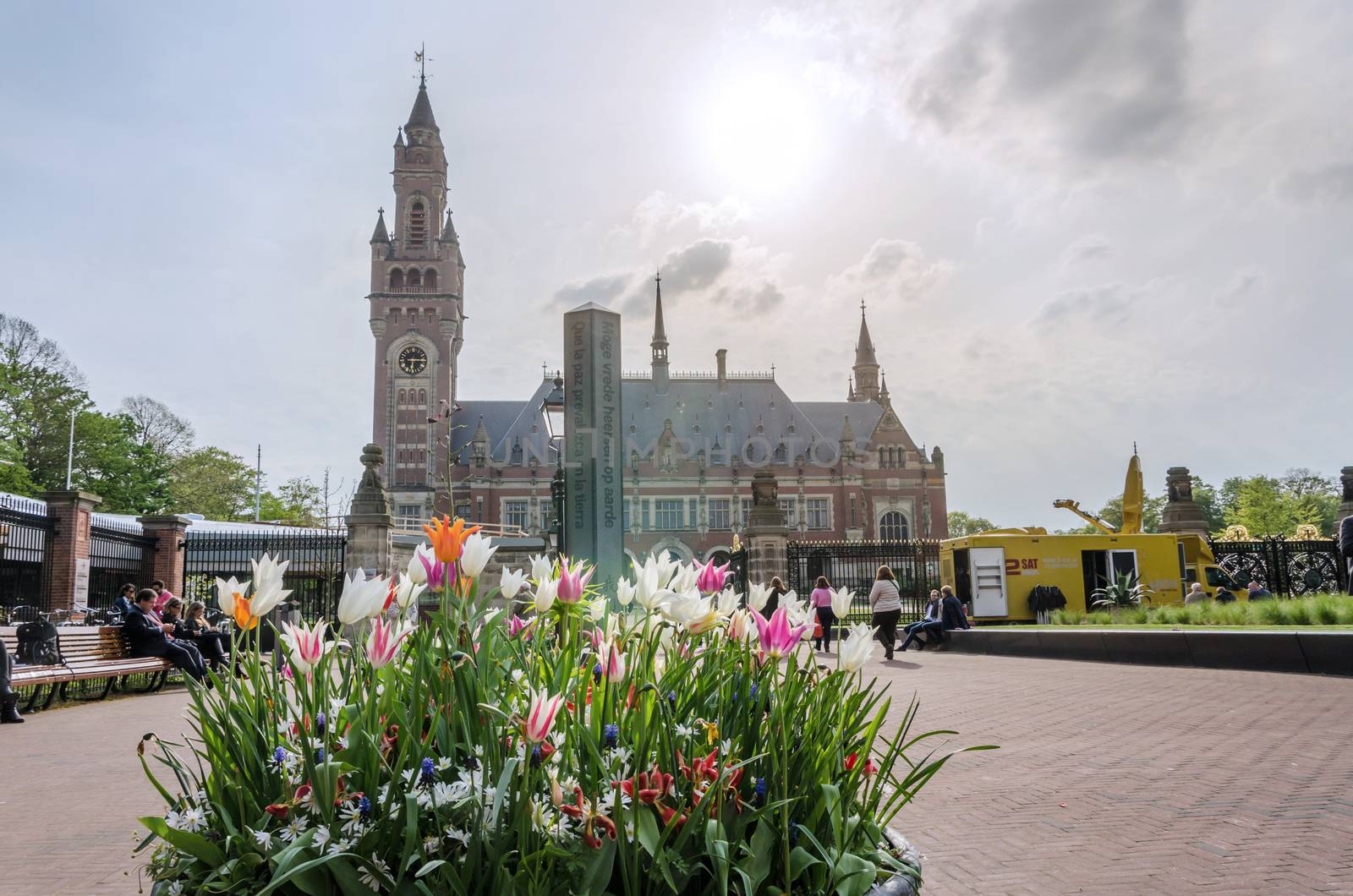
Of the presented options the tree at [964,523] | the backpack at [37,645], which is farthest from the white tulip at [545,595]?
the tree at [964,523]

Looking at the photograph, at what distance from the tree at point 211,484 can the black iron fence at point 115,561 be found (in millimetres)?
31299

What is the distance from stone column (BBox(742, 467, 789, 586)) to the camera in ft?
73.5

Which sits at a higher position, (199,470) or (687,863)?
(199,470)

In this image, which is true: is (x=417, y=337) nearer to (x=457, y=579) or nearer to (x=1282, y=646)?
(x=1282, y=646)

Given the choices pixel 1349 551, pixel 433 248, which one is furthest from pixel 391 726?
pixel 433 248

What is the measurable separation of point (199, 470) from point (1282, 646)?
54211 millimetres

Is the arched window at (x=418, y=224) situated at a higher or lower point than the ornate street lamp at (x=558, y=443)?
higher

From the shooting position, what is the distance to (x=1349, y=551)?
35.7 feet

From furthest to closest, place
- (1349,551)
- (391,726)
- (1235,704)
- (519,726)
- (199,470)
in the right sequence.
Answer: (199,470)
(1349,551)
(1235,704)
(391,726)
(519,726)

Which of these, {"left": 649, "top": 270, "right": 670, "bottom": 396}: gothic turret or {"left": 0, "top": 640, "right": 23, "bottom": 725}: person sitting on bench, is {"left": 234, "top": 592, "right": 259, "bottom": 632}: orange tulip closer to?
{"left": 0, "top": 640, "right": 23, "bottom": 725}: person sitting on bench

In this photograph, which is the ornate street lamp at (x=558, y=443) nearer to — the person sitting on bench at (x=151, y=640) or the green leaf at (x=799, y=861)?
the person sitting on bench at (x=151, y=640)

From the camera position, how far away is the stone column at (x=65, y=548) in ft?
56.1

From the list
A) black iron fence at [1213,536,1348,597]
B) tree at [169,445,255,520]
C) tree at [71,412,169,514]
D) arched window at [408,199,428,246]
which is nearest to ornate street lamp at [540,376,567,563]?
black iron fence at [1213,536,1348,597]

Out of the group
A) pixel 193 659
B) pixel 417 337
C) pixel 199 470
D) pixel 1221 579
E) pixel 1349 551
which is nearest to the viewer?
pixel 1349 551
